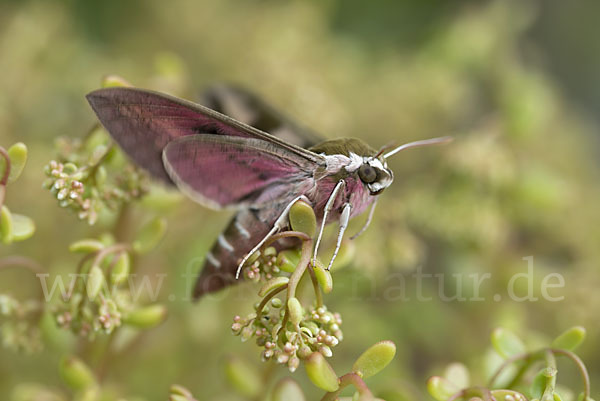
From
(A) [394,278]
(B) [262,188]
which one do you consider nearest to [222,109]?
(B) [262,188]

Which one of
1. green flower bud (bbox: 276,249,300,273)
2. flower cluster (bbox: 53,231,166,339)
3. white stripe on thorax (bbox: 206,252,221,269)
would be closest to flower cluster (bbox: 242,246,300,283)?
green flower bud (bbox: 276,249,300,273)

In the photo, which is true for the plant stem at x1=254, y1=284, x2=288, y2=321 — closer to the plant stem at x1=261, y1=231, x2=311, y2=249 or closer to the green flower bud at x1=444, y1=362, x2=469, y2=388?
the plant stem at x1=261, y1=231, x2=311, y2=249

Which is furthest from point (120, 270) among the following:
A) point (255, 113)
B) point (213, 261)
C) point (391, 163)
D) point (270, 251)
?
point (391, 163)

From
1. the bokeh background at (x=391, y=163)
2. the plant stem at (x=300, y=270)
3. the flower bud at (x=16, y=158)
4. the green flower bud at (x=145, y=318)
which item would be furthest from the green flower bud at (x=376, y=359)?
the flower bud at (x=16, y=158)

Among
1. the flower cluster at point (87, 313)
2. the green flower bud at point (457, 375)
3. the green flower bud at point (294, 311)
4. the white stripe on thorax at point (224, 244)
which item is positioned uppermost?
the white stripe on thorax at point (224, 244)

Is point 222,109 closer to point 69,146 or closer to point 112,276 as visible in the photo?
point 69,146

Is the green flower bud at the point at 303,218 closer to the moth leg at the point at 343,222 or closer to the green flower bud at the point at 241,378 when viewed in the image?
the moth leg at the point at 343,222

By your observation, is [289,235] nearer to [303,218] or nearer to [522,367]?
[303,218]
